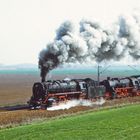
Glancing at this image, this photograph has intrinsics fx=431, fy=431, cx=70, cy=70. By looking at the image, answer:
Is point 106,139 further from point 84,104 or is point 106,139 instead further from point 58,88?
point 84,104

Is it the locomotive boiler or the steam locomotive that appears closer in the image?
the locomotive boiler

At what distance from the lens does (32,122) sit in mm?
34031

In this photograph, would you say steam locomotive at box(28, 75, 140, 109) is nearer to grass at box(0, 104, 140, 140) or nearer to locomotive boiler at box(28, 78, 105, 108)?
locomotive boiler at box(28, 78, 105, 108)

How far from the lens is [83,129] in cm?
2919

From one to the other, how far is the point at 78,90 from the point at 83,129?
17346 millimetres

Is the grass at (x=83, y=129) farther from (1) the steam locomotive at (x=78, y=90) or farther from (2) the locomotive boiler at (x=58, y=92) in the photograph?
(1) the steam locomotive at (x=78, y=90)

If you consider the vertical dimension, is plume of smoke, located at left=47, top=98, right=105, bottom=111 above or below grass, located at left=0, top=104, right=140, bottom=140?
above

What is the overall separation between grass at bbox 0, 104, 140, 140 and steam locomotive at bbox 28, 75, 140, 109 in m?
8.02

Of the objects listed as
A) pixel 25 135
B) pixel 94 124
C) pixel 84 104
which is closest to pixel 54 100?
pixel 84 104

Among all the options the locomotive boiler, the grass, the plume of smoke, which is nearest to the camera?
the grass

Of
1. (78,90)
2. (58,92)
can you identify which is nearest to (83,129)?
(58,92)

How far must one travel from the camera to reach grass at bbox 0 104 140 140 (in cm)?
2664

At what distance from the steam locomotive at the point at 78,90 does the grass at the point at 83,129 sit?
802 centimetres

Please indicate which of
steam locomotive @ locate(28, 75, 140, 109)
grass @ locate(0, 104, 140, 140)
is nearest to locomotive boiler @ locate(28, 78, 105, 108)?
steam locomotive @ locate(28, 75, 140, 109)
